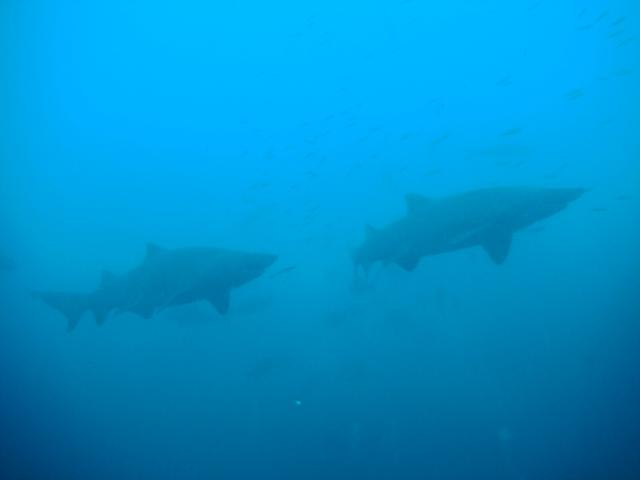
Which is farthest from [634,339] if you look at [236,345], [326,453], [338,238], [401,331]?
[338,238]

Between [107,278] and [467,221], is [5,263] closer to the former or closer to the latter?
[107,278]

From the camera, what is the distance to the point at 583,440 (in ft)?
53.0

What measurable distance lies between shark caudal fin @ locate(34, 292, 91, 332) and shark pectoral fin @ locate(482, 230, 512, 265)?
10197 millimetres

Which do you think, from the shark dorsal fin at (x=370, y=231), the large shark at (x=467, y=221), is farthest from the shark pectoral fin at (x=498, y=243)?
the shark dorsal fin at (x=370, y=231)

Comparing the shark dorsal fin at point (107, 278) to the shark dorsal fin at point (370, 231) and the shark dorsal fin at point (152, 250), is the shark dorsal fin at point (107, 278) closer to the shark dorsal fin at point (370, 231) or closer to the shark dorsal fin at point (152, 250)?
the shark dorsal fin at point (152, 250)

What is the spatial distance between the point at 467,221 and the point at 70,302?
10.8m

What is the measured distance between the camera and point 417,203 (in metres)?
11.0

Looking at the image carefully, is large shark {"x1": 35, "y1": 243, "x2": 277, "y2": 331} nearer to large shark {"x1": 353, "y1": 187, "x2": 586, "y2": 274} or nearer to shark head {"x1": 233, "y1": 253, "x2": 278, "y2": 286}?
shark head {"x1": 233, "y1": 253, "x2": 278, "y2": 286}

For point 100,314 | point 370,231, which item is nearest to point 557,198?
point 370,231

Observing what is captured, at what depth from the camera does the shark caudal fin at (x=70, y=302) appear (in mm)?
13524

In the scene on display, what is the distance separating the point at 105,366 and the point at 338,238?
64.0 ft

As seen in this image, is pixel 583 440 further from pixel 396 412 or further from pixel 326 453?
pixel 326 453

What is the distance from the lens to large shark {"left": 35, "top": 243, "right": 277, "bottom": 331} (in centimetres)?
944

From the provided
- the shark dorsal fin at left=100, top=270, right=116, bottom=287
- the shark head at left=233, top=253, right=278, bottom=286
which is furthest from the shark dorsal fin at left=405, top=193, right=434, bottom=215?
the shark dorsal fin at left=100, top=270, right=116, bottom=287
